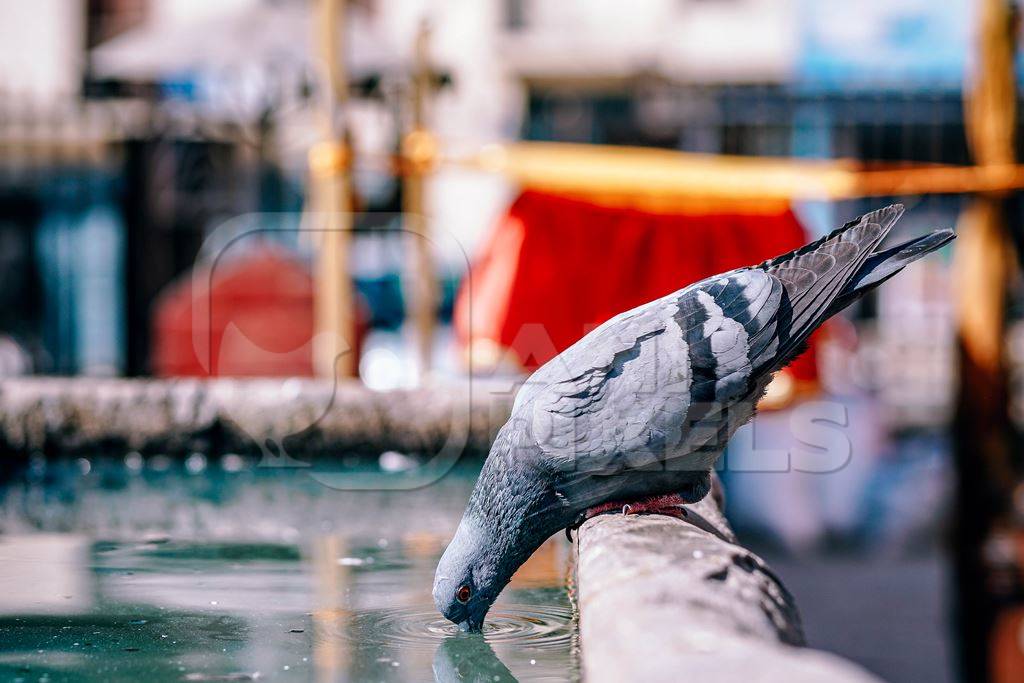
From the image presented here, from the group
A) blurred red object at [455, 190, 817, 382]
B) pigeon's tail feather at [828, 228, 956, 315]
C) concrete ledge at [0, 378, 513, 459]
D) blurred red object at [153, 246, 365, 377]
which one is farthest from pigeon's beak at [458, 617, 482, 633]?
blurred red object at [153, 246, 365, 377]

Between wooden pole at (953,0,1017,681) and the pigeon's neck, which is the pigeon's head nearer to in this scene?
the pigeon's neck

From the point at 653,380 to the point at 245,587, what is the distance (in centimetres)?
70

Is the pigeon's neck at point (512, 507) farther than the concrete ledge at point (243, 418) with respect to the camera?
No

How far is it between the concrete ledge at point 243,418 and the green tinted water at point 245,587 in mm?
123

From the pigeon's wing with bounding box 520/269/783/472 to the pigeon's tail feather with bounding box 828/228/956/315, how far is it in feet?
0.43

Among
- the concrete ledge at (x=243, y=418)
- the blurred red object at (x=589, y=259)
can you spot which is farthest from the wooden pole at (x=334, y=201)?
the concrete ledge at (x=243, y=418)

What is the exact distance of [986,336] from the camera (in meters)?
4.16

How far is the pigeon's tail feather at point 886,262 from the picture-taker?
6.15ft

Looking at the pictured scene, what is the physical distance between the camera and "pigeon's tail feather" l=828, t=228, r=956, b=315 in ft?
6.15

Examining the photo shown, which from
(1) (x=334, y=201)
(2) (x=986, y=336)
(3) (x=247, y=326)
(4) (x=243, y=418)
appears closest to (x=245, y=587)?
(4) (x=243, y=418)

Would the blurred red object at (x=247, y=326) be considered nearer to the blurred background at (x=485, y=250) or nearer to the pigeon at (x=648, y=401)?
the blurred background at (x=485, y=250)

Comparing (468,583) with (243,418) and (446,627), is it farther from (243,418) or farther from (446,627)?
(243,418)

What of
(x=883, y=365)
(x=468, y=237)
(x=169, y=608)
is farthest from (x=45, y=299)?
(x=169, y=608)

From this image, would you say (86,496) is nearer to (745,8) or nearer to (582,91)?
(582,91)
